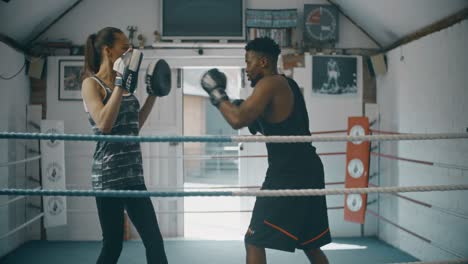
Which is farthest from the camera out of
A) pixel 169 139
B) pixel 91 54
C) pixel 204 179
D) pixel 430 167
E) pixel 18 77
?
pixel 204 179

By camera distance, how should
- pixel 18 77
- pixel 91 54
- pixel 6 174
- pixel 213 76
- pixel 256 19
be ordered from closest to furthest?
pixel 91 54
pixel 213 76
pixel 6 174
pixel 18 77
pixel 256 19

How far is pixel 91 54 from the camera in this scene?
1619mm

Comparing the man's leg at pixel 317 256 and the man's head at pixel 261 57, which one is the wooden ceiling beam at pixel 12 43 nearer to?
the man's head at pixel 261 57

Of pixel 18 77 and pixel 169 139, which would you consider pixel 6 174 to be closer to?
pixel 18 77

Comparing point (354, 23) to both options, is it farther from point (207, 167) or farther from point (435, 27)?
point (207, 167)

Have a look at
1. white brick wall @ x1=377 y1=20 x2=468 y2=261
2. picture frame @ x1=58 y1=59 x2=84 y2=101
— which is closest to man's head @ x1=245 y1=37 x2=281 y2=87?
white brick wall @ x1=377 y1=20 x2=468 y2=261

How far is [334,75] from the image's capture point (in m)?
4.12

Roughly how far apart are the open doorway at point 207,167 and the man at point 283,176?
2419 millimetres

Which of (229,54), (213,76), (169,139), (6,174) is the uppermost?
(229,54)

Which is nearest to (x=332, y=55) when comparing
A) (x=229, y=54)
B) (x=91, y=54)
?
(x=229, y=54)

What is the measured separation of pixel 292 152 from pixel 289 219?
24cm

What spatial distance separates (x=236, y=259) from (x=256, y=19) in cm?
214

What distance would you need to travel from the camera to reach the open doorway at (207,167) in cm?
440

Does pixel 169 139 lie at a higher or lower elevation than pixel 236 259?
higher
